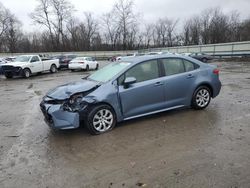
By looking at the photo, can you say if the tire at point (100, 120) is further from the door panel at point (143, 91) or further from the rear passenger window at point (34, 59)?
the rear passenger window at point (34, 59)

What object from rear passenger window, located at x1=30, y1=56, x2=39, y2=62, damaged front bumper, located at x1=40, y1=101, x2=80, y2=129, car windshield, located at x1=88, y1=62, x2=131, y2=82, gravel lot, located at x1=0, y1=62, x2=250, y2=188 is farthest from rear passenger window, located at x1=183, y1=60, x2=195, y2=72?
rear passenger window, located at x1=30, y1=56, x2=39, y2=62

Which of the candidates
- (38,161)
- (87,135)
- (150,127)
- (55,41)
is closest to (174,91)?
(150,127)

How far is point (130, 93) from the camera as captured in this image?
17.9ft

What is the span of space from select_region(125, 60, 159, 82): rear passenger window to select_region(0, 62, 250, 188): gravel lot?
41.7 inches

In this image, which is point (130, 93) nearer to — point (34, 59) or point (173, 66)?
point (173, 66)

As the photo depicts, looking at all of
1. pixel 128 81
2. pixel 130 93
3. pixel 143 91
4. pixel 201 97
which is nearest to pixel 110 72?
pixel 128 81

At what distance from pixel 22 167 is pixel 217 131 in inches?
150

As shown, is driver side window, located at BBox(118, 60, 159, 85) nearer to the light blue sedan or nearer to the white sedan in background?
the light blue sedan

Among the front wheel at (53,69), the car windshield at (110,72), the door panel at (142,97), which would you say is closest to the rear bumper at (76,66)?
the front wheel at (53,69)

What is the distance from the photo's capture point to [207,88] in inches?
267

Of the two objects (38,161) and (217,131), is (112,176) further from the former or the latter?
(217,131)

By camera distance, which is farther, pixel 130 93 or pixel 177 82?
pixel 177 82

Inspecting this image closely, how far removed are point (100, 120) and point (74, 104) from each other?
0.65 metres

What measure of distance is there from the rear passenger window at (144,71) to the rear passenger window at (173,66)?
29 cm
